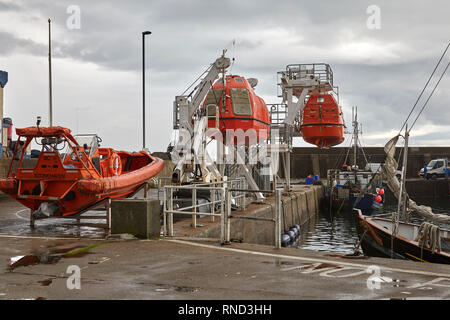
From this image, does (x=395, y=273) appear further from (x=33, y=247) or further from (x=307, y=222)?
(x=307, y=222)

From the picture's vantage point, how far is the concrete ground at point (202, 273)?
18.8 feet

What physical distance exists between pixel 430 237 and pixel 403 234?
5.25m

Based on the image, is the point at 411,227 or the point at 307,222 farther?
the point at 307,222

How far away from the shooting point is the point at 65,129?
11617 mm

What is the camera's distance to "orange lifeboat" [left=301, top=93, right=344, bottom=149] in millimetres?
28891

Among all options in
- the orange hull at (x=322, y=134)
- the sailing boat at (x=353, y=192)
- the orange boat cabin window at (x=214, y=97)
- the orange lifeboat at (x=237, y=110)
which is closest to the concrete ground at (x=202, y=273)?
the orange lifeboat at (x=237, y=110)

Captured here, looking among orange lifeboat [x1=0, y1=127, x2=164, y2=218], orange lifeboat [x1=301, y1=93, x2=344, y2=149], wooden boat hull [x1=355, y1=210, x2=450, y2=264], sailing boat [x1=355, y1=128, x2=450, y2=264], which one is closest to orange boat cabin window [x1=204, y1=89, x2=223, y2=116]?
orange lifeboat [x1=0, y1=127, x2=164, y2=218]

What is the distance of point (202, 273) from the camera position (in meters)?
6.79

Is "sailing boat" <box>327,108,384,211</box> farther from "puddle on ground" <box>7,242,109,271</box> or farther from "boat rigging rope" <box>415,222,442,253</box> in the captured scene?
"puddle on ground" <box>7,242,109,271</box>

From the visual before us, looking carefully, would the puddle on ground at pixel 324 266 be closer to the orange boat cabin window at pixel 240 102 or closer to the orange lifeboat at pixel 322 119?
the orange boat cabin window at pixel 240 102

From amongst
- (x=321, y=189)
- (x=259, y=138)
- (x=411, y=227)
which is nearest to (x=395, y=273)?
(x=411, y=227)

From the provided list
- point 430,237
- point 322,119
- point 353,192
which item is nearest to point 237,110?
point 430,237

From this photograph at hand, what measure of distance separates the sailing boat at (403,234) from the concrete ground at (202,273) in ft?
9.31

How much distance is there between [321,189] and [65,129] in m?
30.6
